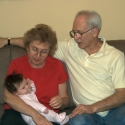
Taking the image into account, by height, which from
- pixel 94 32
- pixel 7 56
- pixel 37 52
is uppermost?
pixel 94 32

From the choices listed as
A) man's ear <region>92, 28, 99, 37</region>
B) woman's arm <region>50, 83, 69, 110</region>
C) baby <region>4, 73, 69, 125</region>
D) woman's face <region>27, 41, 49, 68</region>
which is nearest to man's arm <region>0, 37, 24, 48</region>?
woman's face <region>27, 41, 49, 68</region>

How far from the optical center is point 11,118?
190 centimetres

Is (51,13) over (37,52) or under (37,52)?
over

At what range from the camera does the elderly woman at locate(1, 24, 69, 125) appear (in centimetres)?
189

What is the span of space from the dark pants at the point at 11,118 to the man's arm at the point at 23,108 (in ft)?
0.25

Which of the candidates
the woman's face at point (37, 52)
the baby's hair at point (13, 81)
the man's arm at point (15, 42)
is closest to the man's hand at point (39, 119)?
the baby's hair at point (13, 81)

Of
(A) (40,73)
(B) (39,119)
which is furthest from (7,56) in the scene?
(B) (39,119)

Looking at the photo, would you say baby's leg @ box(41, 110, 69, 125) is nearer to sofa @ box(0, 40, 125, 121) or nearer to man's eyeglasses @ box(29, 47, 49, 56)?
sofa @ box(0, 40, 125, 121)

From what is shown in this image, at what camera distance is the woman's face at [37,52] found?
6.38 feet

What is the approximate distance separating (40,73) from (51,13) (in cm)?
76

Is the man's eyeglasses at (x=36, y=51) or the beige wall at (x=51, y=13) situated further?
the beige wall at (x=51, y=13)

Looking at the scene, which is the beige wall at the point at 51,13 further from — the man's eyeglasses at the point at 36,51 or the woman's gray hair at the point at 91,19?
the man's eyeglasses at the point at 36,51

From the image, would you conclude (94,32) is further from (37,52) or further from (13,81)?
(13,81)

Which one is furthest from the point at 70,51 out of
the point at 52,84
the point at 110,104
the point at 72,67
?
the point at 110,104
